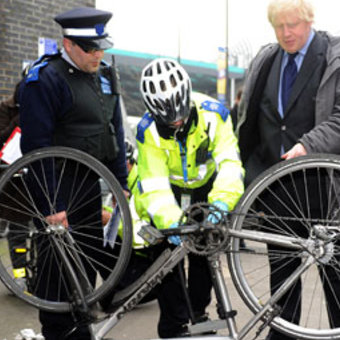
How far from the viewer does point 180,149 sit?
2.71m

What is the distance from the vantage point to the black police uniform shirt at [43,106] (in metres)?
2.81

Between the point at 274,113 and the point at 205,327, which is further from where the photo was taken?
the point at 274,113

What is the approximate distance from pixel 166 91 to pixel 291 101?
73 centimetres

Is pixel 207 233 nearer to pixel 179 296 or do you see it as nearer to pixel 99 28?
pixel 179 296

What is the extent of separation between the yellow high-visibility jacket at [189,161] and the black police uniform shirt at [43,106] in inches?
19.0

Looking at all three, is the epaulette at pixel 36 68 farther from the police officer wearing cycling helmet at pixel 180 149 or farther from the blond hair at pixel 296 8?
the blond hair at pixel 296 8

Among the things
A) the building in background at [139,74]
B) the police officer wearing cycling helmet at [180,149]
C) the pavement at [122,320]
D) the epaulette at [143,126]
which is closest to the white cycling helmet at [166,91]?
the police officer wearing cycling helmet at [180,149]

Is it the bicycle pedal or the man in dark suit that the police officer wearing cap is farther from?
the man in dark suit

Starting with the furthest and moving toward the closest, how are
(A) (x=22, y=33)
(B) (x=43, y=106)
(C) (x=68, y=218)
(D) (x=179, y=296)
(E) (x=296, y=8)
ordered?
1. (A) (x=22, y=33)
2. (D) (x=179, y=296)
3. (C) (x=68, y=218)
4. (B) (x=43, y=106)
5. (E) (x=296, y=8)

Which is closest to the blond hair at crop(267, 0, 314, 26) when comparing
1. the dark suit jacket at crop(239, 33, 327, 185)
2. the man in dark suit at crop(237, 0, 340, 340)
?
the man in dark suit at crop(237, 0, 340, 340)

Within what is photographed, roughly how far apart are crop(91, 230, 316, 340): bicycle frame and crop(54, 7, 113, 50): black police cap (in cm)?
125

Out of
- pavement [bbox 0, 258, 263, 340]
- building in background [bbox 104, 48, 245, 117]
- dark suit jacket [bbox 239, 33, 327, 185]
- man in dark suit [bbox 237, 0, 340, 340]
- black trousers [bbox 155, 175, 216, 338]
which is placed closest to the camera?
man in dark suit [bbox 237, 0, 340, 340]

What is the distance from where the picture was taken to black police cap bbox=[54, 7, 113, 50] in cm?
291

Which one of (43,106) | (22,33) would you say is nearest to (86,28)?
(43,106)
